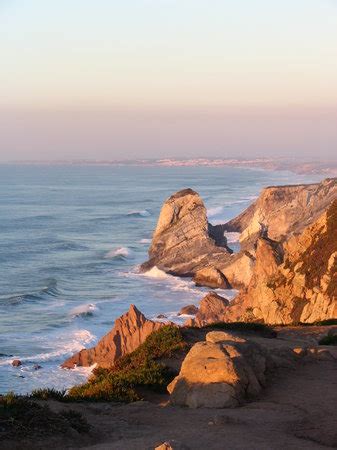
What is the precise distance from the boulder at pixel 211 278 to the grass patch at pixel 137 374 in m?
43.1

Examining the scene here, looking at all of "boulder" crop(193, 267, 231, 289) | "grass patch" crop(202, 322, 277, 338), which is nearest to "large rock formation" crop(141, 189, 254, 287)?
"boulder" crop(193, 267, 231, 289)

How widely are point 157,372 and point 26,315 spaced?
35867 millimetres

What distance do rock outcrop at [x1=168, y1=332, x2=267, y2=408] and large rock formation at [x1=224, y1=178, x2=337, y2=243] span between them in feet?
214

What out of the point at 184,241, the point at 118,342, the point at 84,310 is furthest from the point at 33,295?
the point at 118,342

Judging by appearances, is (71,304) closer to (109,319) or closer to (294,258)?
(109,319)

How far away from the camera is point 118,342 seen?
37562 millimetres

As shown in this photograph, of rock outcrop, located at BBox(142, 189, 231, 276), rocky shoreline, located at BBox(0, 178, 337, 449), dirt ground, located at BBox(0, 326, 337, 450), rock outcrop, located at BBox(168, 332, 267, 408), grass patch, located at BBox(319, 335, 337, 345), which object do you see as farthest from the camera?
rock outcrop, located at BBox(142, 189, 231, 276)

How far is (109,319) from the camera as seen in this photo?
168 feet

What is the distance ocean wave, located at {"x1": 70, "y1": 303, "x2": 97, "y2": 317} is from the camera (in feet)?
170

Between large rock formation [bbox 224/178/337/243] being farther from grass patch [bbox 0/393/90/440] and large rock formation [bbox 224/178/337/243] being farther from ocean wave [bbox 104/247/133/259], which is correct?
grass patch [bbox 0/393/90/440]

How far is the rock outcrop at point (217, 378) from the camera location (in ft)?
48.8

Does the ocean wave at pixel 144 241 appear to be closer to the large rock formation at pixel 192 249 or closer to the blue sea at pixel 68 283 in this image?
the blue sea at pixel 68 283

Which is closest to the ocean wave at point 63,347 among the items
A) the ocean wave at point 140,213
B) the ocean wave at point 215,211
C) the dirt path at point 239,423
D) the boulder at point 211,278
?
the boulder at point 211,278

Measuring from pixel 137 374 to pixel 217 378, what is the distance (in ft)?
10.1
